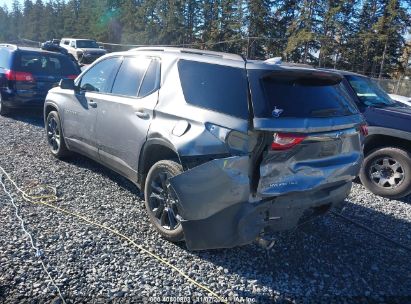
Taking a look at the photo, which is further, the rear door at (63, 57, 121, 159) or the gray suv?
the rear door at (63, 57, 121, 159)

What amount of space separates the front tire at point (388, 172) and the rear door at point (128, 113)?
3.66 m

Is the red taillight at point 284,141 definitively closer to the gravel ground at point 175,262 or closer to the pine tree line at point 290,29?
the gravel ground at point 175,262

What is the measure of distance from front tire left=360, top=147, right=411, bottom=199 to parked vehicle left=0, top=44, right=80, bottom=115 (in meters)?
6.84

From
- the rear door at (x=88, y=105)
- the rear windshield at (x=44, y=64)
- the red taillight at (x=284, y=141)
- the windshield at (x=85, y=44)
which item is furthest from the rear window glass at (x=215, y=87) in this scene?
the windshield at (x=85, y=44)

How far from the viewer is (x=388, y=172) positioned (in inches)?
223

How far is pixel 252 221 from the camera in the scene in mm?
3074

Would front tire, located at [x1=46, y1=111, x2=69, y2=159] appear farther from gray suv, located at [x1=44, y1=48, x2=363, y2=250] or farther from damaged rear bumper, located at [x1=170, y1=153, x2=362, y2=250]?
damaged rear bumper, located at [x1=170, y1=153, x2=362, y2=250]

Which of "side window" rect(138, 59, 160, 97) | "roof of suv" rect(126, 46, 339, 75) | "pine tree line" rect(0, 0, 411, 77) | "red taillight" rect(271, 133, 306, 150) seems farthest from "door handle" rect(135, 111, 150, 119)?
"pine tree line" rect(0, 0, 411, 77)

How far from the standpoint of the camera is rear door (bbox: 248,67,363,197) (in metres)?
3.01

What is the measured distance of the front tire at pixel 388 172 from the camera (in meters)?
5.48

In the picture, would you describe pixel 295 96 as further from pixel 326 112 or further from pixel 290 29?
pixel 290 29

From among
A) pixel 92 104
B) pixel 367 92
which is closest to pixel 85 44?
pixel 92 104

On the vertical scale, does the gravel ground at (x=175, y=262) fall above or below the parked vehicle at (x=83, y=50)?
below

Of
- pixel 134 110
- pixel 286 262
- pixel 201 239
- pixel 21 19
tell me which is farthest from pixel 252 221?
pixel 21 19
